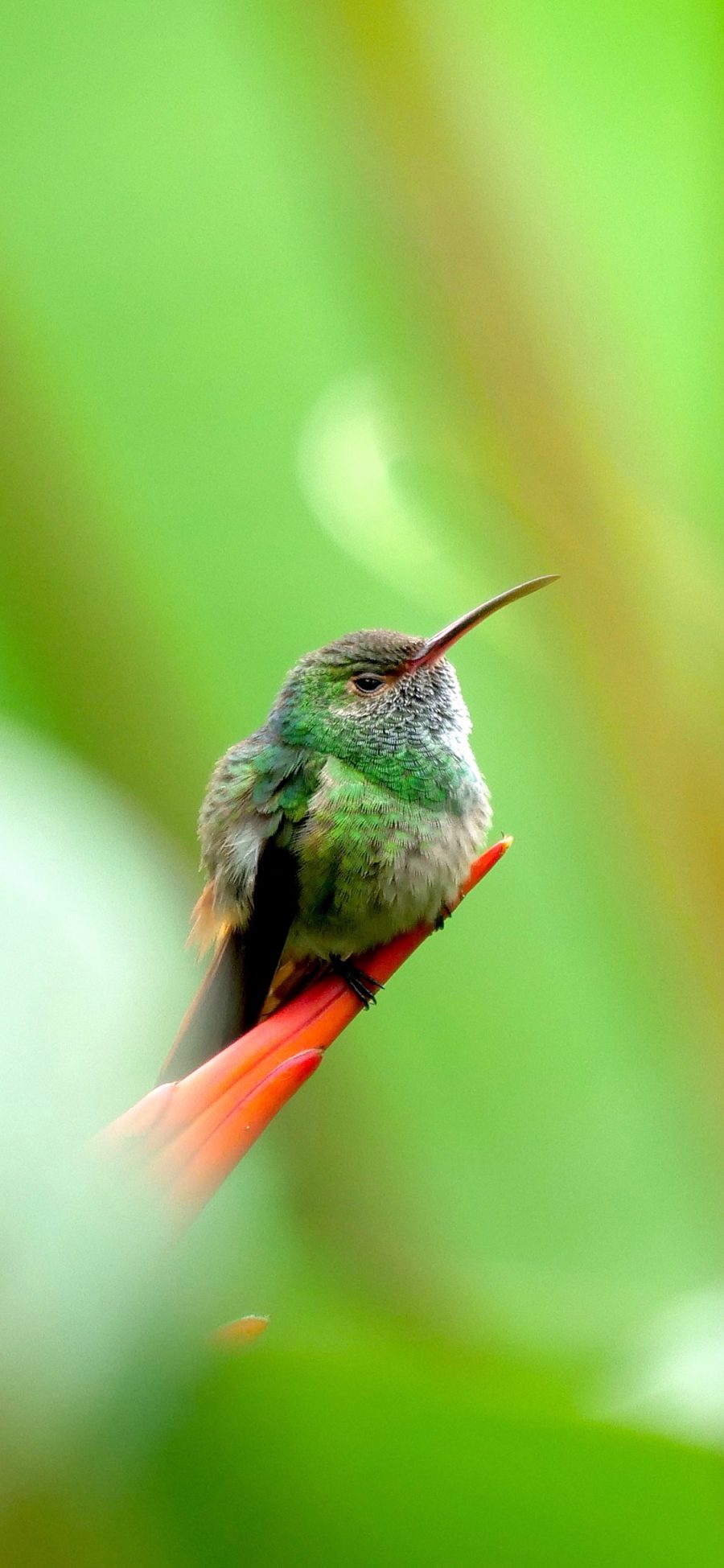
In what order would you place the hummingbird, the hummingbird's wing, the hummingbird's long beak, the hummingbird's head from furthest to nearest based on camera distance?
1. the hummingbird's head
2. the hummingbird
3. the hummingbird's wing
4. the hummingbird's long beak

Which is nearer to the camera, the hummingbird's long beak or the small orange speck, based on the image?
the small orange speck

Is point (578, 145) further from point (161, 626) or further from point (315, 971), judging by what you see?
point (315, 971)

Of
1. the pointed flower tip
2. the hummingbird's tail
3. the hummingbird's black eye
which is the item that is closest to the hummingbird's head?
the hummingbird's black eye

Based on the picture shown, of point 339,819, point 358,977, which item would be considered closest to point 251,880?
point 339,819

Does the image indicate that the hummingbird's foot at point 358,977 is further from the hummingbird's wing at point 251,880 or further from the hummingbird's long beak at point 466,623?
the hummingbird's long beak at point 466,623

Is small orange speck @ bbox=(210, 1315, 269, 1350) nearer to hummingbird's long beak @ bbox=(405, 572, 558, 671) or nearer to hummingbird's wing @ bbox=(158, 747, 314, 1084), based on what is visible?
hummingbird's long beak @ bbox=(405, 572, 558, 671)

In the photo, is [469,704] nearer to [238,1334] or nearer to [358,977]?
[358,977]

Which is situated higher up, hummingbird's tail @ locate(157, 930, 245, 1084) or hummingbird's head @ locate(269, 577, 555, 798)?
hummingbird's head @ locate(269, 577, 555, 798)

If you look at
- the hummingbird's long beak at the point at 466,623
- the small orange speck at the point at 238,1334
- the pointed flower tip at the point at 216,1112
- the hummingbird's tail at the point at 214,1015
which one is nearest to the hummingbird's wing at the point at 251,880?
the hummingbird's tail at the point at 214,1015
